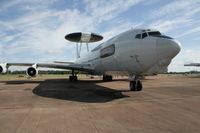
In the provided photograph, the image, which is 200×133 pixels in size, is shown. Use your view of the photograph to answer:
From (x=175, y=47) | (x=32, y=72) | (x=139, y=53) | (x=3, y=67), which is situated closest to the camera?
(x=175, y=47)

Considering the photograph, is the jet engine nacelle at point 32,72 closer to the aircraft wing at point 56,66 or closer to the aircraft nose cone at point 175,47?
the aircraft wing at point 56,66

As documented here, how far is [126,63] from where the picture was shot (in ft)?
51.0

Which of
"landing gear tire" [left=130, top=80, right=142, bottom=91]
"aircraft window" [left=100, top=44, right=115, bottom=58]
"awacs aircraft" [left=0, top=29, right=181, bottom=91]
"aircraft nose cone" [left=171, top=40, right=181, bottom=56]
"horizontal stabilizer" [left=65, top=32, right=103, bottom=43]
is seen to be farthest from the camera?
"horizontal stabilizer" [left=65, top=32, right=103, bottom=43]

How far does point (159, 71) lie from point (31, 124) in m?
8.88

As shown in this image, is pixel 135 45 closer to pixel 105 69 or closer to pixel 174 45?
pixel 174 45

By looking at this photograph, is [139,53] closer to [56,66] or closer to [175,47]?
[175,47]

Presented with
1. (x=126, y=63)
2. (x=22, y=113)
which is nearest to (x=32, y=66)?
(x=126, y=63)

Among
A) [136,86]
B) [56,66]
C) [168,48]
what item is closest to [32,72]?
[56,66]

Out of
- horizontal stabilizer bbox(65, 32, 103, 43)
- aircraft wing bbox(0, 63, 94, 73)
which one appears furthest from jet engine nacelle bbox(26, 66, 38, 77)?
horizontal stabilizer bbox(65, 32, 103, 43)

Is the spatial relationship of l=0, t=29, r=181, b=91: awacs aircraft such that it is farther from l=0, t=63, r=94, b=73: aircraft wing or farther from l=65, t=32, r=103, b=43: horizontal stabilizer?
l=65, t=32, r=103, b=43: horizontal stabilizer

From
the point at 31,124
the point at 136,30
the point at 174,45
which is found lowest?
the point at 31,124

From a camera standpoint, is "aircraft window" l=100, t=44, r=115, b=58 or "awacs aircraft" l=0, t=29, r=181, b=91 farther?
"aircraft window" l=100, t=44, r=115, b=58

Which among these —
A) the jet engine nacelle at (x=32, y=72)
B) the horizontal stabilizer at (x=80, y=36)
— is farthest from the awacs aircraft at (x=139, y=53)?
the horizontal stabilizer at (x=80, y=36)

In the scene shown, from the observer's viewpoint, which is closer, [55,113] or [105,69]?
[55,113]
